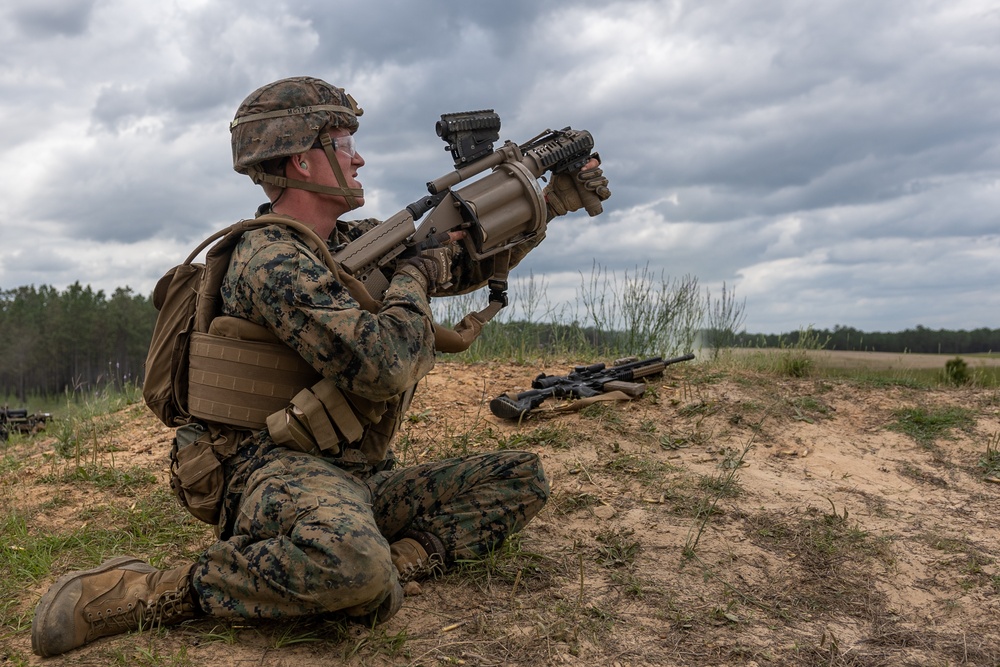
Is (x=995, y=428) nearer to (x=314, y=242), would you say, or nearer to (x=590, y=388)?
(x=590, y=388)

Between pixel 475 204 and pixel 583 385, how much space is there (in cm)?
265

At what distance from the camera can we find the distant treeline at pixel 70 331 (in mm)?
37469

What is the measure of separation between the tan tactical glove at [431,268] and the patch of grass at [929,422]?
443cm

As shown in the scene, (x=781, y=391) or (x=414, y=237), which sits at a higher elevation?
(x=414, y=237)

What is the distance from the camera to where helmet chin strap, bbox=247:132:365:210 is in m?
3.75

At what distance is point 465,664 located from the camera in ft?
10.7

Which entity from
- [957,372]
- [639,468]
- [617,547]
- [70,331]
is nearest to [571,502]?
[617,547]

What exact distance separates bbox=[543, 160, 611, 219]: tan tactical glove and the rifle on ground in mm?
1802

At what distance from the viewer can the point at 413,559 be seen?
3869mm

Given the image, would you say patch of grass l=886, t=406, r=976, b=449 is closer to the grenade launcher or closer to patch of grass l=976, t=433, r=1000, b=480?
patch of grass l=976, t=433, r=1000, b=480

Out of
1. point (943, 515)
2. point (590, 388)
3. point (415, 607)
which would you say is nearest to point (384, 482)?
point (415, 607)

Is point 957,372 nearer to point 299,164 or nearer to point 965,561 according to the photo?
point 965,561

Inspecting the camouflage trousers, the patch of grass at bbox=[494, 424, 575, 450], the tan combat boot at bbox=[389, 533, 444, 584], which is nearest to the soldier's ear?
the camouflage trousers

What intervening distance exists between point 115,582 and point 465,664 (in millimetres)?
1465
